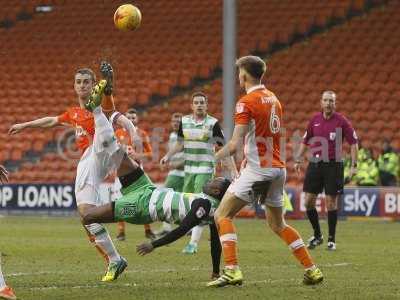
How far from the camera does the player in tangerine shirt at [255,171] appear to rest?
9203mm

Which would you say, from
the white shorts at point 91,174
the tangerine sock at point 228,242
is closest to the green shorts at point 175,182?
the white shorts at point 91,174

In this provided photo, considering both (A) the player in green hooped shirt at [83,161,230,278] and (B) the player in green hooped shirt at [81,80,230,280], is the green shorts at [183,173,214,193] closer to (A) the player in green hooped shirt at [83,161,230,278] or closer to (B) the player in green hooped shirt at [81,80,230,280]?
Result: (B) the player in green hooped shirt at [81,80,230,280]

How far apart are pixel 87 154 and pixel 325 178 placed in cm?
523

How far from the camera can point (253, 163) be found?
30.7 ft

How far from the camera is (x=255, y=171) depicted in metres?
9.32

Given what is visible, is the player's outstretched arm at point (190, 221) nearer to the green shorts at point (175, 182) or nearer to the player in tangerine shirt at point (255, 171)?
the player in tangerine shirt at point (255, 171)

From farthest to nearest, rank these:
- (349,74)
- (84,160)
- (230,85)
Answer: (349,74) < (230,85) < (84,160)

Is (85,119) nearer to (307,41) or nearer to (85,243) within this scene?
(85,243)

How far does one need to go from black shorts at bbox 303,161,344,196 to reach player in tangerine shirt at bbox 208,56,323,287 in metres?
5.44

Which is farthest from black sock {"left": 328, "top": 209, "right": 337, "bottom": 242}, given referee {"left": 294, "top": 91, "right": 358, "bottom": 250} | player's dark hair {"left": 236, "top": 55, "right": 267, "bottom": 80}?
player's dark hair {"left": 236, "top": 55, "right": 267, "bottom": 80}

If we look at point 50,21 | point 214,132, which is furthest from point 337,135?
point 50,21

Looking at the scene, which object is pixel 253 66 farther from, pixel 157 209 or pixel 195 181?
pixel 195 181

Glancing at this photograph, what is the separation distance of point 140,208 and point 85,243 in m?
6.39

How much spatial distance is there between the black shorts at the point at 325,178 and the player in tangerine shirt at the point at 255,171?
214 inches
